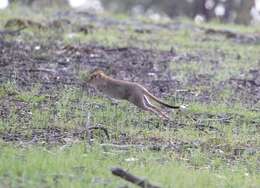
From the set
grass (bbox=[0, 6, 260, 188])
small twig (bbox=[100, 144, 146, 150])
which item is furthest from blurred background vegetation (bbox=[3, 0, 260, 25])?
small twig (bbox=[100, 144, 146, 150])

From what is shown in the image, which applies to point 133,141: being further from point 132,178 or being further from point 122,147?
point 132,178

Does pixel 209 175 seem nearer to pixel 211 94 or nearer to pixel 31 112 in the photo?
pixel 31 112

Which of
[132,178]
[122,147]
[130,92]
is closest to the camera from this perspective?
[132,178]

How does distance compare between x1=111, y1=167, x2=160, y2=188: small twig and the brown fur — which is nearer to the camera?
x1=111, y1=167, x2=160, y2=188: small twig

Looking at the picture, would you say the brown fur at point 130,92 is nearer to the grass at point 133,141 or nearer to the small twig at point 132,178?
the grass at point 133,141

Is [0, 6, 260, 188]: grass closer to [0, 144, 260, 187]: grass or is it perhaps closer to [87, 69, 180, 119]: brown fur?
[0, 144, 260, 187]: grass

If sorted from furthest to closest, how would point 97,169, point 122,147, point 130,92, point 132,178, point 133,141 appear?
1. point 130,92
2. point 133,141
3. point 122,147
4. point 97,169
5. point 132,178

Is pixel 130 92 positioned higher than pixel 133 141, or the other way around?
pixel 130 92

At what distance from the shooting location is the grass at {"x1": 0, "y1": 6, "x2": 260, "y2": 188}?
6605mm

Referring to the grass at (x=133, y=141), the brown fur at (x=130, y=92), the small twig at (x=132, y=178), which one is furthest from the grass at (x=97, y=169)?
the brown fur at (x=130, y=92)

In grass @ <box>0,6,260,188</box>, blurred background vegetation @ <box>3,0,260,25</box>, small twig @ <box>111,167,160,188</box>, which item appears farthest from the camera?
blurred background vegetation @ <box>3,0,260,25</box>

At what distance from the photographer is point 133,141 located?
8180 mm

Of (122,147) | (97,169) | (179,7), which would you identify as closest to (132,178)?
(97,169)

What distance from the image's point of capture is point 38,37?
14.4m
